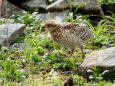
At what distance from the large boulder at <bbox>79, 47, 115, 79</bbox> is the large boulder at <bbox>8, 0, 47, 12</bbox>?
4.17 m

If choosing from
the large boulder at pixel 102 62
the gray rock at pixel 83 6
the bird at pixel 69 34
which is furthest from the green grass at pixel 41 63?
the gray rock at pixel 83 6

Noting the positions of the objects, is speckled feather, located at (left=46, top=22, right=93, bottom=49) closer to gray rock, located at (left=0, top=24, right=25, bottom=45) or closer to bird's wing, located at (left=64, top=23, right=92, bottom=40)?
bird's wing, located at (left=64, top=23, right=92, bottom=40)

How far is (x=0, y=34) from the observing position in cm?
767

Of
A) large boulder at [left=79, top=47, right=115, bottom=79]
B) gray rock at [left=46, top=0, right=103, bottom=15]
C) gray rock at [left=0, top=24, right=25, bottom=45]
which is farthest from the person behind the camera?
gray rock at [left=46, top=0, right=103, bottom=15]

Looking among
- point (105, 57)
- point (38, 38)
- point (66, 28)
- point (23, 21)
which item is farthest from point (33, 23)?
point (105, 57)

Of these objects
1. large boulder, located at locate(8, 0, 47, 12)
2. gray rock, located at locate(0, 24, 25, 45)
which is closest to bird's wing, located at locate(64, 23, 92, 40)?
gray rock, located at locate(0, 24, 25, 45)

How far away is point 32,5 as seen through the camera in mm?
10625

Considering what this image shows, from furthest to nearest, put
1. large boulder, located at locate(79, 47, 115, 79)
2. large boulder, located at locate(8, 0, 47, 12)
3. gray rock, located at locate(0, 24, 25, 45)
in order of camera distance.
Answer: large boulder, located at locate(8, 0, 47, 12) → gray rock, located at locate(0, 24, 25, 45) → large boulder, located at locate(79, 47, 115, 79)

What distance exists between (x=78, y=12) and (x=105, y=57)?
393 centimetres

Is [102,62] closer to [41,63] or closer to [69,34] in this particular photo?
[69,34]

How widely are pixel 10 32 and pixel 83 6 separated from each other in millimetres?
2841

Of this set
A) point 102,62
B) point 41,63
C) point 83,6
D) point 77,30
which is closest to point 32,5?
point 83,6

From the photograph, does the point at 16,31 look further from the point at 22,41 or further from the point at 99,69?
the point at 99,69

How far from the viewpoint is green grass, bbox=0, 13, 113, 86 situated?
6191 mm
